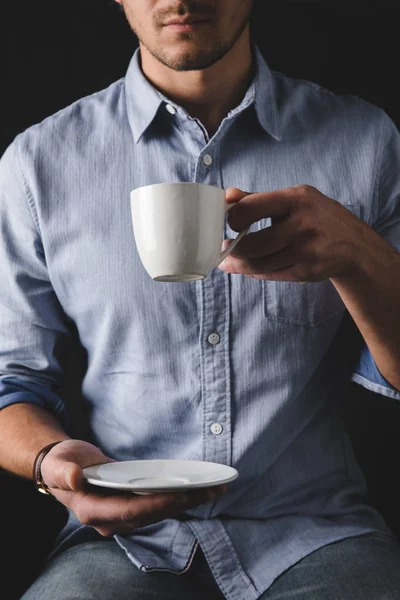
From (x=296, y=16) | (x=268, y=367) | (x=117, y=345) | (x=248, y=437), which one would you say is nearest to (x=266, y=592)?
(x=248, y=437)

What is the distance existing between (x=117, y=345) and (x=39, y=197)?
0.91ft

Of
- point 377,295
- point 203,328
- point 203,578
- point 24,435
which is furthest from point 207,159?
point 203,578

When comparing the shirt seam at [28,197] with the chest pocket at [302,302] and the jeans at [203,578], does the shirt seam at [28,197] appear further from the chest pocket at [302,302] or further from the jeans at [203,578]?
the jeans at [203,578]

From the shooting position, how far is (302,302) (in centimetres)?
119

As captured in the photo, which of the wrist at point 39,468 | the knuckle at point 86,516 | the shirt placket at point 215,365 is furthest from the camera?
the shirt placket at point 215,365

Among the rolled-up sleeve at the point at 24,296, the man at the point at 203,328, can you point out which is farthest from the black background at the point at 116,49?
the rolled-up sleeve at the point at 24,296

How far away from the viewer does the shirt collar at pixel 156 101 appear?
1.22m

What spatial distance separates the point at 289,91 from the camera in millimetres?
1323

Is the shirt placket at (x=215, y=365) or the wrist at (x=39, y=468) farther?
the shirt placket at (x=215, y=365)

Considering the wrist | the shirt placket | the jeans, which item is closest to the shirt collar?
the shirt placket

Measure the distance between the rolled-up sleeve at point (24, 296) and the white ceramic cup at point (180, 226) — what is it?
0.47m

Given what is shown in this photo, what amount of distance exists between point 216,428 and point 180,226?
458mm

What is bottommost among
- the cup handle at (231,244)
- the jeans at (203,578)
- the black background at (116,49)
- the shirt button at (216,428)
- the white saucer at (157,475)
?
the jeans at (203,578)

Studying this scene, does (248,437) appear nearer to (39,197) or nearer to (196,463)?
(196,463)
